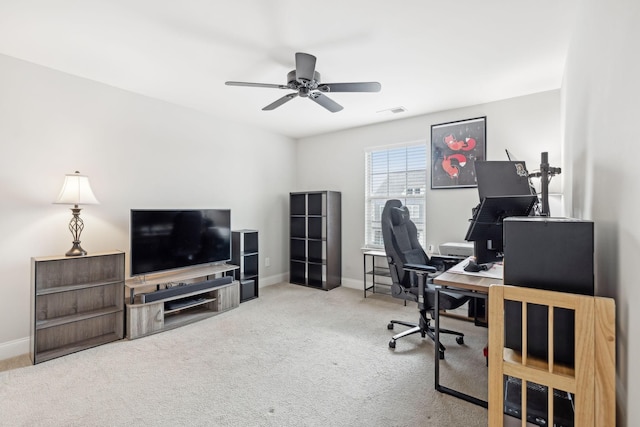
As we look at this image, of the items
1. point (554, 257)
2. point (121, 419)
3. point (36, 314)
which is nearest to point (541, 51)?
point (554, 257)

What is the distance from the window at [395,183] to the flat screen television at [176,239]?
2189 mm

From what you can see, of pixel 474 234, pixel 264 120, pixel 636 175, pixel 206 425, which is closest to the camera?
pixel 636 175

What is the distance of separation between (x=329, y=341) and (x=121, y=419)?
65.9 inches

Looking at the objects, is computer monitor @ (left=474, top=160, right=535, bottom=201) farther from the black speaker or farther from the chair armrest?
the black speaker

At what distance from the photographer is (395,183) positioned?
4.49 meters

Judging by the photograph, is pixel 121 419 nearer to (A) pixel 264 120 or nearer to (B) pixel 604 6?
(B) pixel 604 6

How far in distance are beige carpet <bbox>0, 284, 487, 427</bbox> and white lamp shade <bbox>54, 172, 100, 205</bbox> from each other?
135 centimetres

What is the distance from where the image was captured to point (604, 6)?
51.6 inches

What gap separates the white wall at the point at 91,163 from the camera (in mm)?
2629

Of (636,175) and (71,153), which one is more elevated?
(71,153)

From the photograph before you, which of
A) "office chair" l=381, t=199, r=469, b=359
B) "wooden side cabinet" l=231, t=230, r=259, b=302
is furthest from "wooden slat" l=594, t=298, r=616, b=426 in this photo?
"wooden side cabinet" l=231, t=230, r=259, b=302

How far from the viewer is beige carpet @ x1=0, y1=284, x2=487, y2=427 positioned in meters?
1.83

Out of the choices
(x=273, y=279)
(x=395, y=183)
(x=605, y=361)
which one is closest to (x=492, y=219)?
(x=605, y=361)

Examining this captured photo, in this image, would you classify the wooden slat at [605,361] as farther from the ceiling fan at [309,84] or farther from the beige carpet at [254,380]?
the ceiling fan at [309,84]
